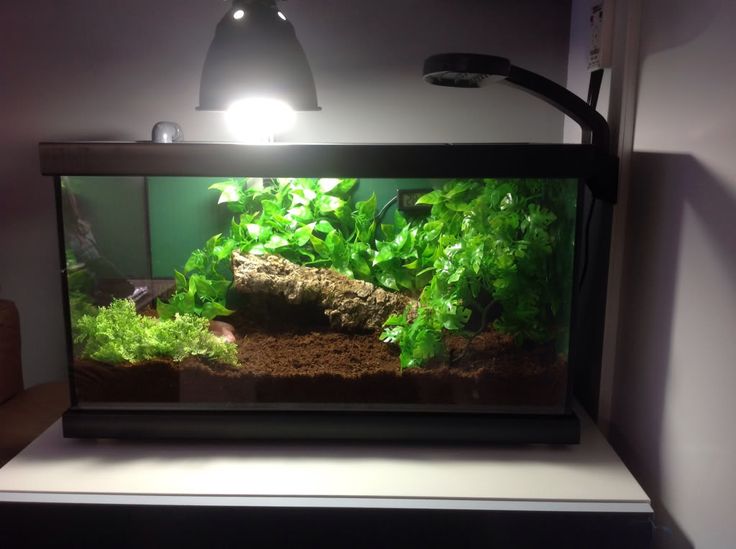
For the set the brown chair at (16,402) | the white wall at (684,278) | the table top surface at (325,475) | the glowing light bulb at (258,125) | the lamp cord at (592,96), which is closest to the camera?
the white wall at (684,278)

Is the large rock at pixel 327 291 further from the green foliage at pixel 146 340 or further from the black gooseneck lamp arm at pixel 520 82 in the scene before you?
the black gooseneck lamp arm at pixel 520 82

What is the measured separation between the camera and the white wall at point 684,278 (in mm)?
777

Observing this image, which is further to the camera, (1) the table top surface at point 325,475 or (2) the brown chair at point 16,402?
(2) the brown chair at point 16,402

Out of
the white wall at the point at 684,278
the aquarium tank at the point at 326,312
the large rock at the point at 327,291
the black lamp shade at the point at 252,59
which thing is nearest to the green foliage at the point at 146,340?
the aquarium tank at the point at 326,312

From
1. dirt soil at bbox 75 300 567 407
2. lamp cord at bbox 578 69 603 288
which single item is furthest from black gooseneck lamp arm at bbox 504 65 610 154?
dirt soil at bbox 75 300 567 407

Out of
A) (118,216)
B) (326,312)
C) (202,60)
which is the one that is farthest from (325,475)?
(202,60)

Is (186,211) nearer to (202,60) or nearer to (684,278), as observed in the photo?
(202,60)

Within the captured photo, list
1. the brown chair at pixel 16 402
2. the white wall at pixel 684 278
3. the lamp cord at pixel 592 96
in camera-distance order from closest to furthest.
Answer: the white wall at pixel 684 278, the lamp cord at pixel 592 96, the brown chair at pixel 16 402

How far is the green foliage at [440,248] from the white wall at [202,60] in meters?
0.46

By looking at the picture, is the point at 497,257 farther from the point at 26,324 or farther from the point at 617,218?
the point at 26,324

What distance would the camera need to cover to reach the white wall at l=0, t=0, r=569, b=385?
1.40m

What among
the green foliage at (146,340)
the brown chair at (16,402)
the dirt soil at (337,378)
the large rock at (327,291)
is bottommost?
the brown chair at (16,402)

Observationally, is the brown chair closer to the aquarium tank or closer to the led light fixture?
the aquarium tank

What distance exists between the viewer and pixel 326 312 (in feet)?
3.60
